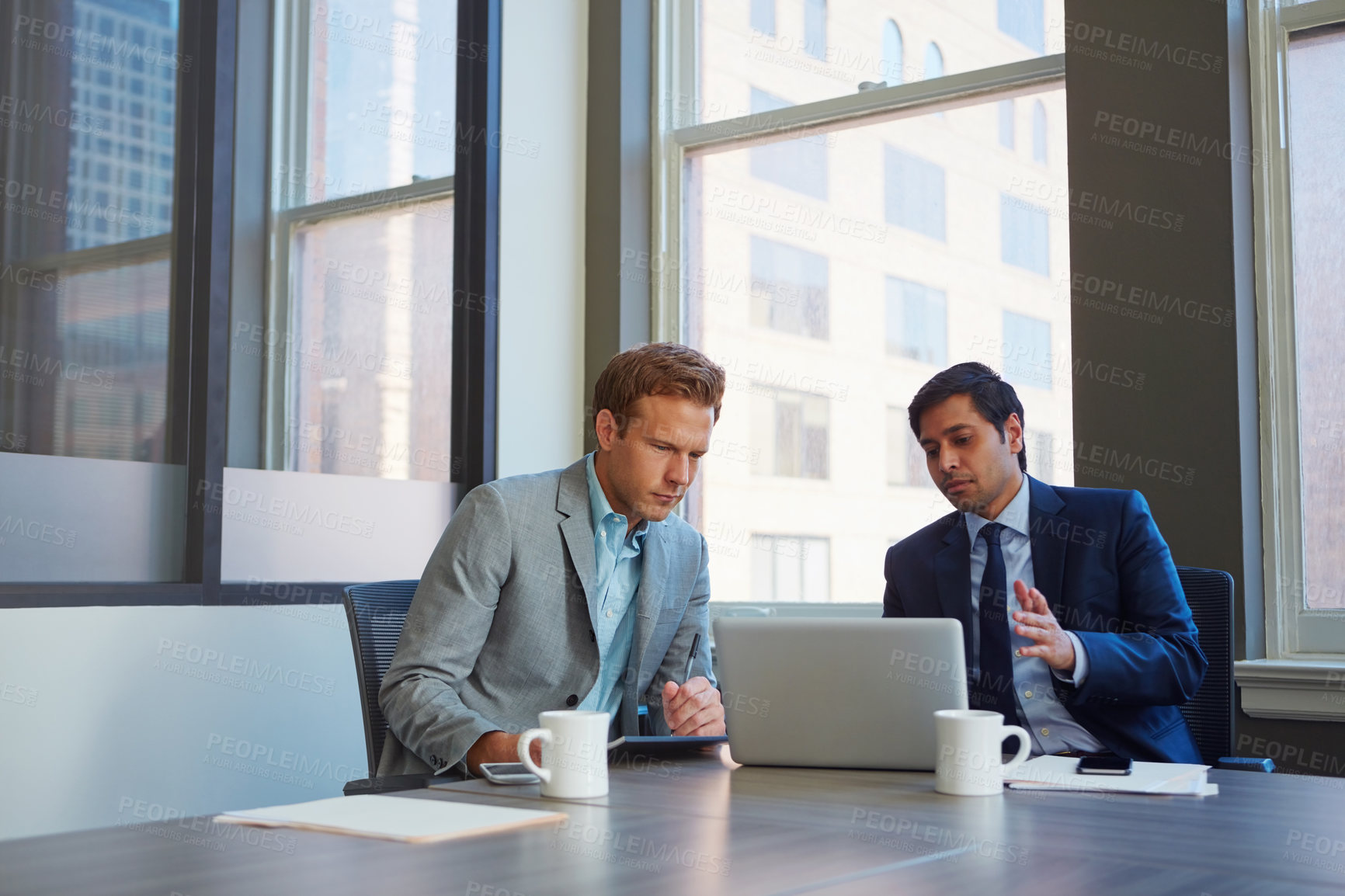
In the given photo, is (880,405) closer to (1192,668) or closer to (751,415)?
(751,415)

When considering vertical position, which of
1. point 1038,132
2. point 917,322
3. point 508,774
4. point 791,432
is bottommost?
point 508,774

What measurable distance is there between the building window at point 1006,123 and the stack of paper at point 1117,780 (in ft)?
7.37

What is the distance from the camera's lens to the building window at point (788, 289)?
3854mm

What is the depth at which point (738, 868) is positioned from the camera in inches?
45.6

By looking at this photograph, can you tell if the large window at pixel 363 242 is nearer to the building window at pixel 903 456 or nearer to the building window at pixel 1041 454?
the building window at pixel 903 456

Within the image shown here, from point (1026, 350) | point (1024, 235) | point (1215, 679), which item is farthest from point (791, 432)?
point (1215, 679)

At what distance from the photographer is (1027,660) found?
7.39 feet

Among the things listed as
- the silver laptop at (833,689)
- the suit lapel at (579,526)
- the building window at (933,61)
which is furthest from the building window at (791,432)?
the silver laptop at (833,689)

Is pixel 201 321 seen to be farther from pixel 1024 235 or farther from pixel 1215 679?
pixel 1215 679

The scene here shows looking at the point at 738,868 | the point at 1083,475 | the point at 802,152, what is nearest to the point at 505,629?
the point at 738,868

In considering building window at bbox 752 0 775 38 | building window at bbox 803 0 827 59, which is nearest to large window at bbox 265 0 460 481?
building window at bbox 752 0 775 38

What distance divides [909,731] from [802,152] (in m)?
2.58

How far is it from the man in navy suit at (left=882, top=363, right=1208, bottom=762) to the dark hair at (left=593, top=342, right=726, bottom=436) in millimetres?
456

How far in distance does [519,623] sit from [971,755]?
0.95 m
